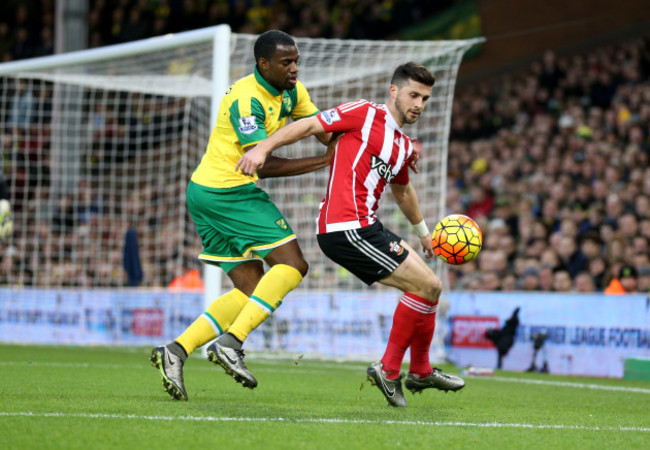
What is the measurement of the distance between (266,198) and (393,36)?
44.8 ft

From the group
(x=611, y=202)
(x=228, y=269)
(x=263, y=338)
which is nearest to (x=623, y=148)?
(x=611, y=202)

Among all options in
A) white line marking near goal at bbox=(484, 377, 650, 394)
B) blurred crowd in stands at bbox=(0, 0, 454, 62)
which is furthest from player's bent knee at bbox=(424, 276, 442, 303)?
blurred crowd in stands at bbox=(0, 0, 454, 62)

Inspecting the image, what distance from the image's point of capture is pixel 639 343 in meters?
9.52

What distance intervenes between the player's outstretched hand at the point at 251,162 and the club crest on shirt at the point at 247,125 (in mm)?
389

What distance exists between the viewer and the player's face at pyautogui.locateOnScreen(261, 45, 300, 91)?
225 inches

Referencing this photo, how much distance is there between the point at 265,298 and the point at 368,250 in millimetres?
642

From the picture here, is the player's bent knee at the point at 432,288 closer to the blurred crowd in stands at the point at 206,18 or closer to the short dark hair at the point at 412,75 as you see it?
the short dark hair at the point at 412,75

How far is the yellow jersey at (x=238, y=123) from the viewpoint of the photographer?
18.5ft

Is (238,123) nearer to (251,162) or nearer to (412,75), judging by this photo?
(251,162)

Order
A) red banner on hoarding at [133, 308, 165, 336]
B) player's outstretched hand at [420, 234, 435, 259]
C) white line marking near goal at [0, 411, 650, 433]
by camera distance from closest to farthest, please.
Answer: white line marking near goal at [0, 411, 650, 433]
player's outstretched hand at [420, 234, 435, 259]
red banner on hoarding at [133, 308, 165, 336]

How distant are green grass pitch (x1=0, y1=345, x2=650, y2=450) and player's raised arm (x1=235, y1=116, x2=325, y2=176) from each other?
130 cm

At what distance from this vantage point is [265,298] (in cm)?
548

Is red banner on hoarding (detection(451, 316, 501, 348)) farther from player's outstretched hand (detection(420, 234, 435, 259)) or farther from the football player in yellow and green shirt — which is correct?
the football player in yellow and green shirt

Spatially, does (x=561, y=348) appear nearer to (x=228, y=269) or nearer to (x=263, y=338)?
(x=263, y=338)
